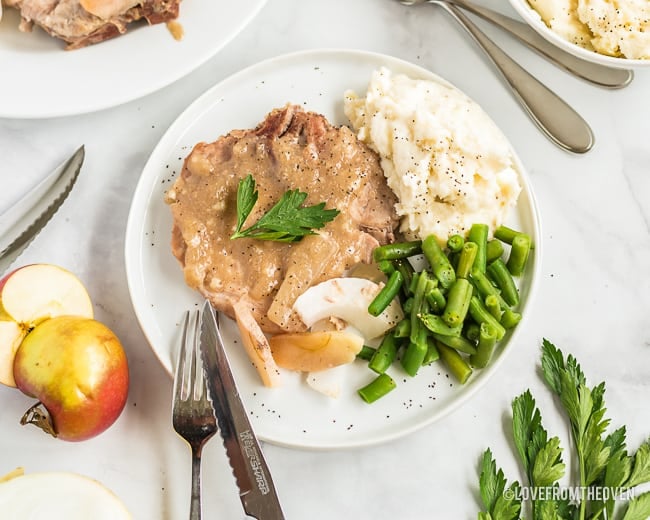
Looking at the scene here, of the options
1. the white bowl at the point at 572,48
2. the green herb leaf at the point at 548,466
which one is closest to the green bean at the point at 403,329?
the green herb leaf at the point at 548,466

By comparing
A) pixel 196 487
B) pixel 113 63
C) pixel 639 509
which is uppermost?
pixel 113 63

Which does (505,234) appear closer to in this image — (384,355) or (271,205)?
(384,355)

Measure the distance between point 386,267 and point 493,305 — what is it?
47 cm

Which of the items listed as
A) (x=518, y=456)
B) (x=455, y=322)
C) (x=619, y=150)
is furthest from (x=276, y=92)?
(x=518, y=456)

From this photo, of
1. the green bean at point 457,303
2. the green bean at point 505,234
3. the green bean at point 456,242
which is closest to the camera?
the green bean at point 457,303

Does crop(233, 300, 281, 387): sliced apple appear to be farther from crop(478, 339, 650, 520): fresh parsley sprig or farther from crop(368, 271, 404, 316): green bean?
crop(478, 339, 650, 520): fresh parsley sprig

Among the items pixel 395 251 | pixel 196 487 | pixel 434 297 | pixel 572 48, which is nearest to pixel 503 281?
pixel 434 297

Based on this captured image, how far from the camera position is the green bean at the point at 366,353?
10.8 ft

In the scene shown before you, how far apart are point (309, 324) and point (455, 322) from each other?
24.0 inches

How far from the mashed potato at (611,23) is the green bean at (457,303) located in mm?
1296

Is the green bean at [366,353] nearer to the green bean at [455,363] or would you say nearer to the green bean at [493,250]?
the green bean at [455,363]

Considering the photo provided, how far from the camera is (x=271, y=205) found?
3.34 m

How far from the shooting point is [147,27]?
356 centimetres

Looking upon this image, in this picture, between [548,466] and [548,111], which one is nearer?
[548,466]
